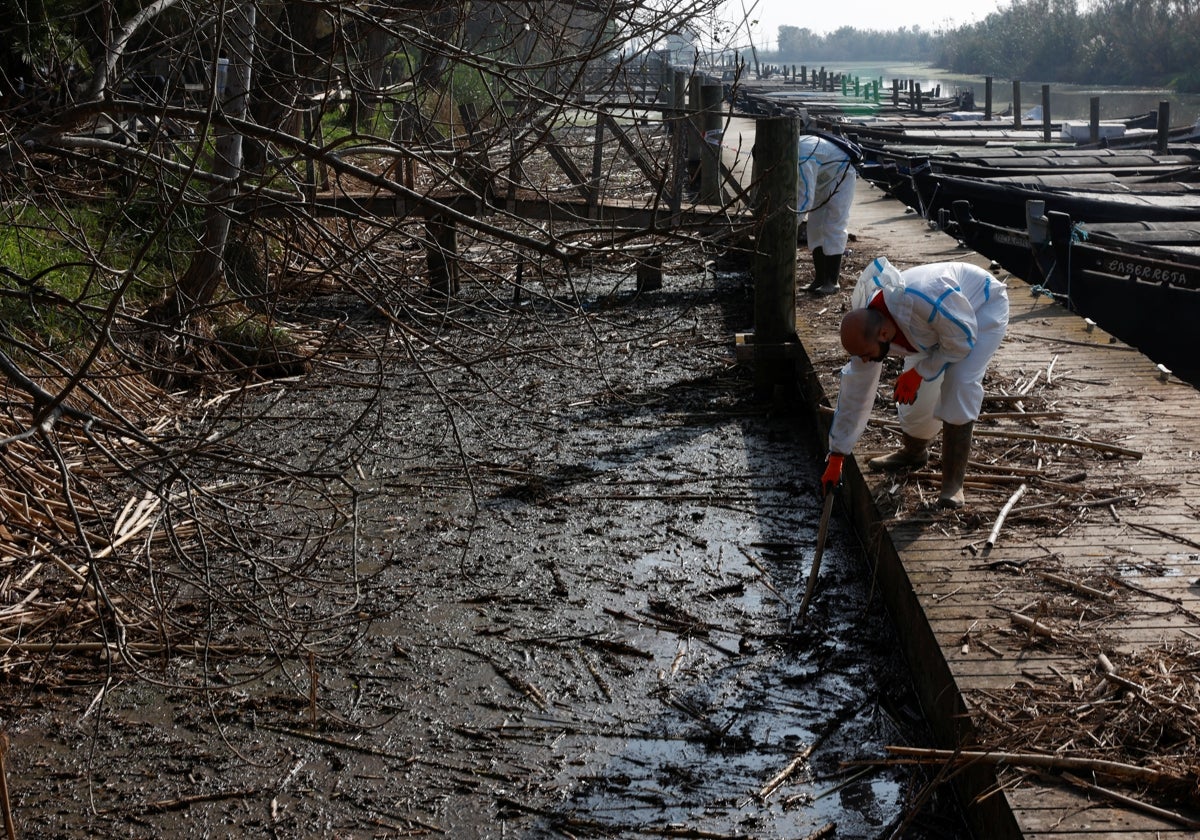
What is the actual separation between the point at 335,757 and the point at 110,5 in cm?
298

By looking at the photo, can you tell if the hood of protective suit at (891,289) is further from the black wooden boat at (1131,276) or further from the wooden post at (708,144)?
the wooden post at (708,144)

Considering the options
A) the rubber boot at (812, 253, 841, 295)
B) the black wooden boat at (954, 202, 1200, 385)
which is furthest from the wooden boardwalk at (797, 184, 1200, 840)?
the black wooden boat at (954, 202, 1200, 385)

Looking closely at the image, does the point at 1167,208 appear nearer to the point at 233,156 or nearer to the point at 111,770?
the point at 233,156

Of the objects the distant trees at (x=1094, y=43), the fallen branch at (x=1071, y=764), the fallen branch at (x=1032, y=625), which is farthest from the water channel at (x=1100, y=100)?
the fallen branch at (x=1071, y=764)

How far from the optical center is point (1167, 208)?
15805mm

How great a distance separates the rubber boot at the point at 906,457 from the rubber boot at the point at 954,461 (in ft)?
1.67

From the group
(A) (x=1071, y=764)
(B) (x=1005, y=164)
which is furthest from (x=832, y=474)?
(B) (x=1005, y=164)

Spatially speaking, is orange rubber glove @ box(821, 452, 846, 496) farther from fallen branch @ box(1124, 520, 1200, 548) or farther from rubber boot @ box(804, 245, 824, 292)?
rubber boot @ box(804, 245, 824, 292)

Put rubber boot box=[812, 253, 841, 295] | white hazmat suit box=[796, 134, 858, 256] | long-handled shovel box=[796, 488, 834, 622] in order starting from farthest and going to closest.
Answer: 1. rubber boot box=[812, 253, 841, 295]
2. white hazmat suit box=[796, 134, 858, 256]
3. long-handled shovel box=[796, 488, 834, 622]

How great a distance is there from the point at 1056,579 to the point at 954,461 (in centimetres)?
93

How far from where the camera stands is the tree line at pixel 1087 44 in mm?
62688

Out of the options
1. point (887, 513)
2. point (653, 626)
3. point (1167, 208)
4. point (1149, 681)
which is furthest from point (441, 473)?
point (1167, 208)

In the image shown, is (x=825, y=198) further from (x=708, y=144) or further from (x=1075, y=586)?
(x=1075, y=586)

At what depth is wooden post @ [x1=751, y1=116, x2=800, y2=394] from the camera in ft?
28.2
